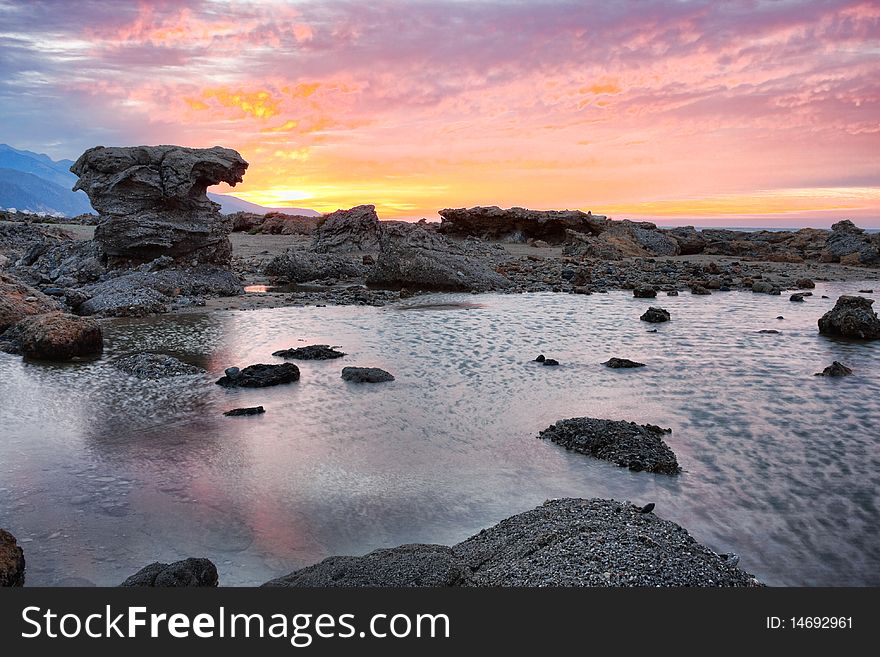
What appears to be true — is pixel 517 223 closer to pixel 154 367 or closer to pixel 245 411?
pixel 154 367

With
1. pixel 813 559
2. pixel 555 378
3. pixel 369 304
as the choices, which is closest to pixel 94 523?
pixel 813 559

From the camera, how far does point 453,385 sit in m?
12.0

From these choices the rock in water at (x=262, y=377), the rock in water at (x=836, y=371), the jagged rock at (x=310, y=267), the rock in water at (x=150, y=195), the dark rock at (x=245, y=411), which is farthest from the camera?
the jagged rock at (x=310, y=267)

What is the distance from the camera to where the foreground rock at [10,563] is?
5.12 meters

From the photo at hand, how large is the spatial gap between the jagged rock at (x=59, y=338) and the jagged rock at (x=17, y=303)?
1.60 metres

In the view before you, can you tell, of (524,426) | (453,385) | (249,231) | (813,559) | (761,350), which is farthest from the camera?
(249,231)

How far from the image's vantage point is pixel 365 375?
12102 millimetres

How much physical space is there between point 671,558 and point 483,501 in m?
2.57

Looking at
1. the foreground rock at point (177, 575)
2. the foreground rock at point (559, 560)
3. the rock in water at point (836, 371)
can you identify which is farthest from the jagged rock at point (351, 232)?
the foreground rock at point (559, 560)

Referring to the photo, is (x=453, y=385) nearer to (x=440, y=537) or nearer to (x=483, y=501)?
(x=483, y=501)

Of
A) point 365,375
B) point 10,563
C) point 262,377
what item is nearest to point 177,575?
point 10,563

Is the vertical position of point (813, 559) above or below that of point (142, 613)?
below

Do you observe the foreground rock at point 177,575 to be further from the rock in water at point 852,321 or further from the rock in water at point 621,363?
the rock in water at point 852,321

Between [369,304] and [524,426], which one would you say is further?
[369,304]
